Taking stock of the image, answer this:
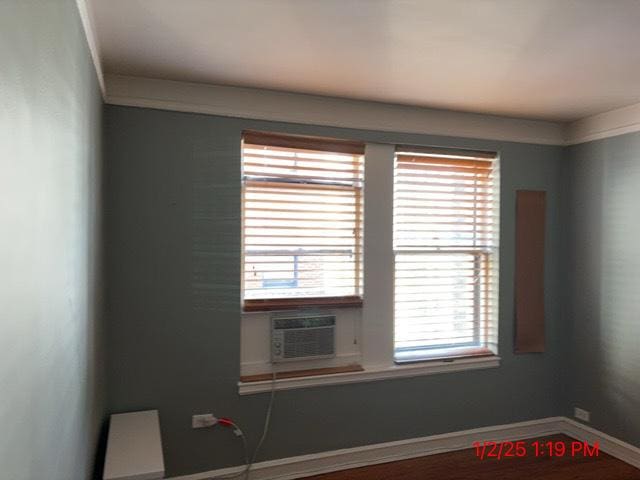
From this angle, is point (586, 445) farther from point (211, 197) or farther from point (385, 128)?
point (211, 197)

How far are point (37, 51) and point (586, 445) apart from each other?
13.2 ft

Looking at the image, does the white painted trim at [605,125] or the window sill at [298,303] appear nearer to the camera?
the window sill at [298,303]

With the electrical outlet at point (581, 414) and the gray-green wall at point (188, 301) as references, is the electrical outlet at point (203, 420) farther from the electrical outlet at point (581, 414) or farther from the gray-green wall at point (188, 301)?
the electrical outlet at point (581, 414)

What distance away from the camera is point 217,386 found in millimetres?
2633

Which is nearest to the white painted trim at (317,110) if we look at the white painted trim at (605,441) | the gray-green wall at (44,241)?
the gray-green wall at (44,241)

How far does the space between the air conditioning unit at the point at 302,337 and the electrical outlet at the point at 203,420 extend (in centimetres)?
49

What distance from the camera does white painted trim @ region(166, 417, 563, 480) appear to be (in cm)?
271

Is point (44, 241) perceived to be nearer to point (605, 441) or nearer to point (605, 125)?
point (605, 125)

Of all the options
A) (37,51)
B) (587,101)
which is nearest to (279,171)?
(37,51)

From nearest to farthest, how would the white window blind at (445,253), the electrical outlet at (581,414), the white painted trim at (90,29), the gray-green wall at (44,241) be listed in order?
the gray-green wall at (44,241) < the white painted trim at (90,29) < the white window blind at (445,253) < the electrical outlet at (581,414)

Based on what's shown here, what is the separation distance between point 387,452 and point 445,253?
148 cm

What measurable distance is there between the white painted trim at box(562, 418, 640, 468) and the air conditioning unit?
2.09 metres

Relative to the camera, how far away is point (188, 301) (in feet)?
8.48

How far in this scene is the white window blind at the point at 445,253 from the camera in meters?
3.12
